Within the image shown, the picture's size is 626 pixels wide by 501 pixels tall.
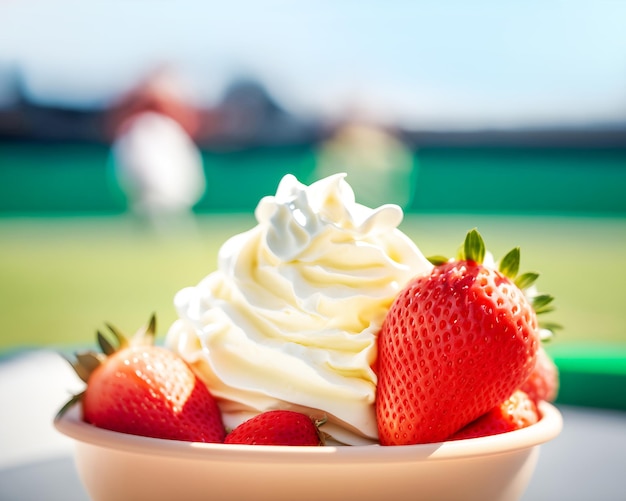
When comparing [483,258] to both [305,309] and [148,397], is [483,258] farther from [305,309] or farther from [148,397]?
[148,397]

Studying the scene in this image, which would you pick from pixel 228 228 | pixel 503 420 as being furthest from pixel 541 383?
pixel 228 228

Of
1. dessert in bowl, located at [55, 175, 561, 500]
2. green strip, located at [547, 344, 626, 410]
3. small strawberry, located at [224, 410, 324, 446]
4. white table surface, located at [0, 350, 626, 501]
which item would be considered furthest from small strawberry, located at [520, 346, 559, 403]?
green strip, located at [547, 344, 626, 410]

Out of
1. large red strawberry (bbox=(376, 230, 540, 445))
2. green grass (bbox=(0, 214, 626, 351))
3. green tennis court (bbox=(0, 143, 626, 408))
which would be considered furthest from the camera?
green tennis court (bbox=(0, 143, 626, 408))

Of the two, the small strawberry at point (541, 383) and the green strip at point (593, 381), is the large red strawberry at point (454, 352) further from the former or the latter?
the green strip at point (593, 381)

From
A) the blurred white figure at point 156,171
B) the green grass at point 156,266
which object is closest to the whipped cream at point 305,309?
the green grass at point 156,266

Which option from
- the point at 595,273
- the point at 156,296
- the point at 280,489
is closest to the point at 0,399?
the point at 280,489

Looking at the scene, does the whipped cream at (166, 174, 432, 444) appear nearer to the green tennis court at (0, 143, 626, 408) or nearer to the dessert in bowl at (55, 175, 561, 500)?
the dessert in bowl at (55, 175, 561, 500)

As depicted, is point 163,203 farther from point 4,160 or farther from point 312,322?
point 312,322
